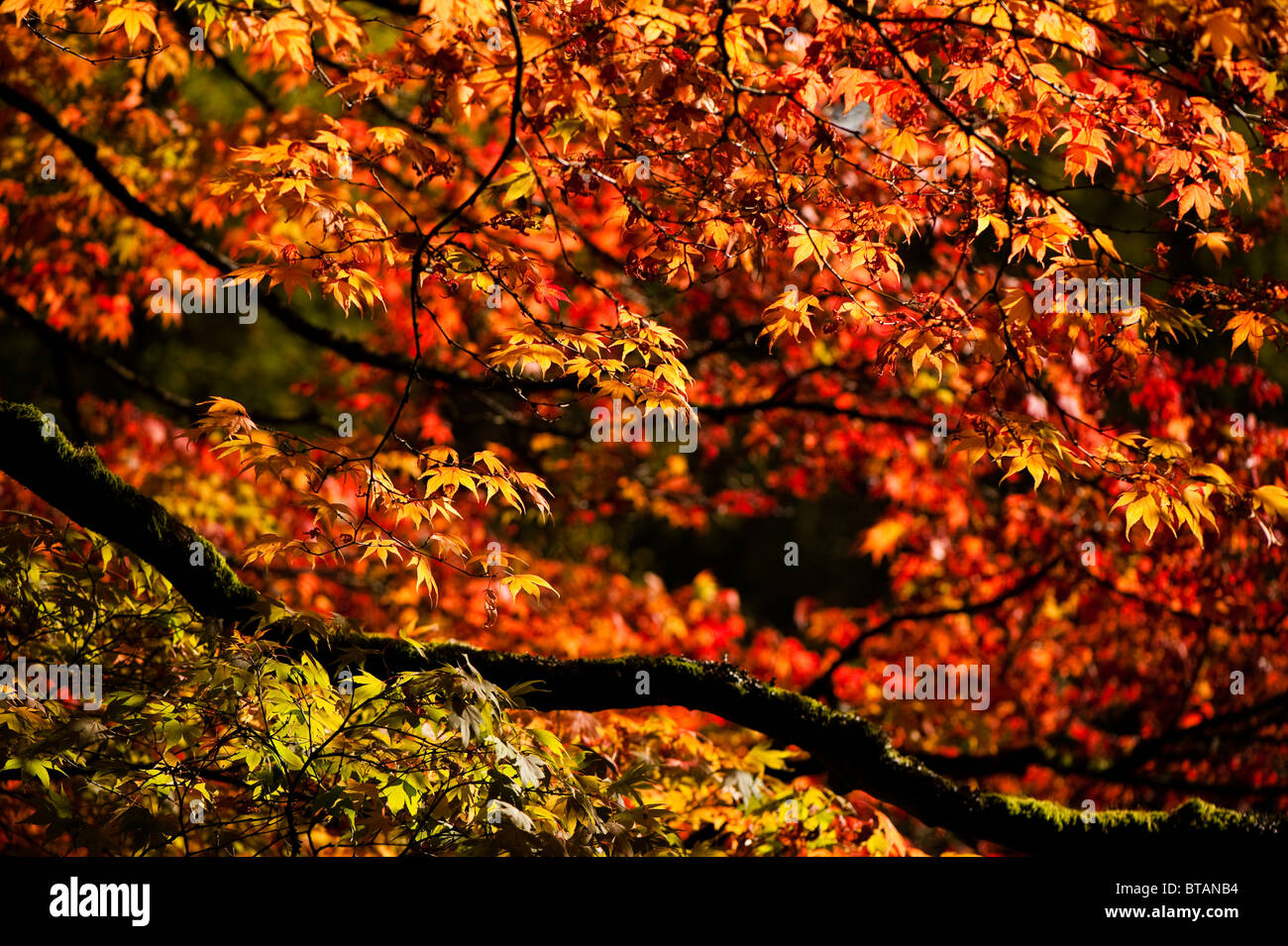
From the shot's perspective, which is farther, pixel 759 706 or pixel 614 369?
pixel 759 706

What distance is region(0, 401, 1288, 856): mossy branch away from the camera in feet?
11.3

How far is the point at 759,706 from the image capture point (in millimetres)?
3795

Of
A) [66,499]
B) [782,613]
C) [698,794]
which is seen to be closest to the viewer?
[66,499]

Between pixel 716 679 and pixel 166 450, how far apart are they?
9.10 metres

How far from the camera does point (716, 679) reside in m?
3.79

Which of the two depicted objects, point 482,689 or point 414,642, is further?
point 414,642

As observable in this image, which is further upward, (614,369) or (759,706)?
(614,369)

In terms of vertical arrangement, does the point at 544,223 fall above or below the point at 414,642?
above

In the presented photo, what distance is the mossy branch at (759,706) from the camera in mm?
3430

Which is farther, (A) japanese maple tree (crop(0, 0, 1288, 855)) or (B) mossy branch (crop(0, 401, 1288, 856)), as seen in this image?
(B) mossy branch (crop(0, 401, 1288, 856))

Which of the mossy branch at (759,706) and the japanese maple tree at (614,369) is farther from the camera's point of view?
the mossy branch at (759,706)
